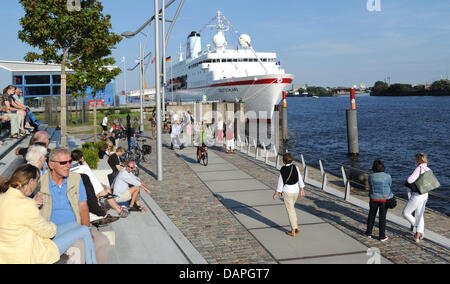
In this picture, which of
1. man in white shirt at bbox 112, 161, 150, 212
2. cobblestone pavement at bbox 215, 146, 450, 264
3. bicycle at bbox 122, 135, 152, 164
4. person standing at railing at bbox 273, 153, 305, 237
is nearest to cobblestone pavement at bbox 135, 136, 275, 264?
person standing at railing at bbox 273, 153, 305, 237

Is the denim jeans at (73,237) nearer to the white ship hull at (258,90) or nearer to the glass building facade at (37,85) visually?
the white ship hull at (258,90)

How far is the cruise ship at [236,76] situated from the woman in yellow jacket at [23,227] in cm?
3939

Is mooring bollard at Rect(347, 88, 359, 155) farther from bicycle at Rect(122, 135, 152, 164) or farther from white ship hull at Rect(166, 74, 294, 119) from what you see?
white ship hull at Rect(166, 74, 294, 119)

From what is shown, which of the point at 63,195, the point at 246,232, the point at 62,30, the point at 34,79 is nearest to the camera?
the point at 63,195

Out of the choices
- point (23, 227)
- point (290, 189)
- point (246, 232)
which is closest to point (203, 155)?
point (246, 232)

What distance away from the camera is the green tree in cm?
1277

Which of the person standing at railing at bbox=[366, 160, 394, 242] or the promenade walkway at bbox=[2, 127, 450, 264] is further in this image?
the person standing at railing at bbox=[366, 160, 394, 242]

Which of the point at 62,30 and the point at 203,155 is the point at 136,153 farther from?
the point at 62,30

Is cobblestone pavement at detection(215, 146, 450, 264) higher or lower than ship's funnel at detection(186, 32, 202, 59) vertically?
lower

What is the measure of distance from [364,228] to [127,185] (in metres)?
4.90

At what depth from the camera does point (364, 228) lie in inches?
301

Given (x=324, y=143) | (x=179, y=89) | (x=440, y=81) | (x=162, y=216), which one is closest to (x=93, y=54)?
(x=162, y=216)

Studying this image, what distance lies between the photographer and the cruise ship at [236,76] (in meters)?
43.6

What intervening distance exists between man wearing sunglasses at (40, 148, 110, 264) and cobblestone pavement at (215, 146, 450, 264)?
4640mm
